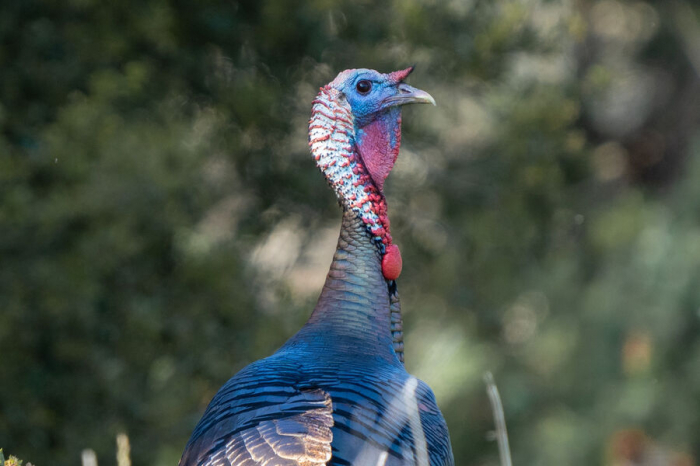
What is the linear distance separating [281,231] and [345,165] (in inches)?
119

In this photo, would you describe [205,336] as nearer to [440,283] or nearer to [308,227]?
[308,227]

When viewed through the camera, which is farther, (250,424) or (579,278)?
(579,278)

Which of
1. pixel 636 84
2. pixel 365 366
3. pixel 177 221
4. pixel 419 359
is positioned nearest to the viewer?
pixel 365 366

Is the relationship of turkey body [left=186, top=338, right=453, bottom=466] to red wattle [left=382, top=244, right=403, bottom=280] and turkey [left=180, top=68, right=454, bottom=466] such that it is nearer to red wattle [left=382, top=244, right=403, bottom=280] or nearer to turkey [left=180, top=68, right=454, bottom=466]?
turkey [left=180, top=68, right=454, bottom=466]

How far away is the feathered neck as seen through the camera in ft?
11.7

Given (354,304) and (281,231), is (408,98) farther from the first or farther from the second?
(281,231)

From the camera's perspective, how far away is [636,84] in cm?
998

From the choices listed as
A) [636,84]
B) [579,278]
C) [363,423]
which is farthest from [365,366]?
[636,84]

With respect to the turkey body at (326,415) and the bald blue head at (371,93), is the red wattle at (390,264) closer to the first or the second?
the turkey body at (326,415)

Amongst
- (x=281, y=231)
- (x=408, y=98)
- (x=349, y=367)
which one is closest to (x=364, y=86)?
(x=408, y=98)

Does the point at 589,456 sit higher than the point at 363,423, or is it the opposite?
the point at 589,456

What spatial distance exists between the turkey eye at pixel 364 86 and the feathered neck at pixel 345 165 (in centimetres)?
11

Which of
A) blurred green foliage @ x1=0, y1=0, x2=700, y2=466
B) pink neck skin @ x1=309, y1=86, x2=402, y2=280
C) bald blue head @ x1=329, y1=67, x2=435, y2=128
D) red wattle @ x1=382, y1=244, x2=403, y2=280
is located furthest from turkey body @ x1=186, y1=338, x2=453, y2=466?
blurred green foliage @ x1=0, y1=0, x2=700, y2=466

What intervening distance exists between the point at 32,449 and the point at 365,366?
273 centimetres
